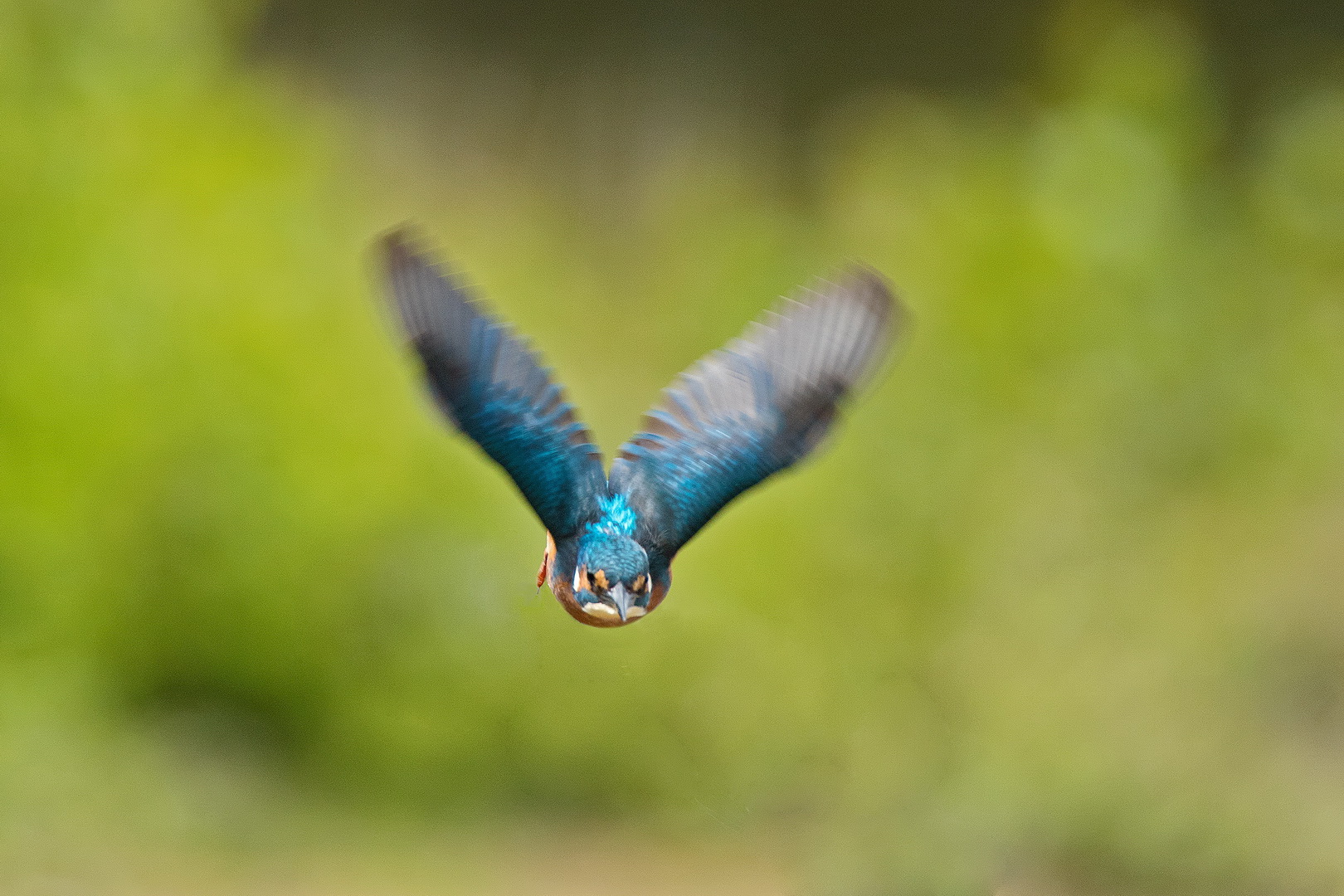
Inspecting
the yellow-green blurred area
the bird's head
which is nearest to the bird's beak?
the bird's head

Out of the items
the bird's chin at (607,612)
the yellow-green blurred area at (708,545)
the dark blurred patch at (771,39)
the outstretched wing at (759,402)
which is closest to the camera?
the bird's chin at (607,612)

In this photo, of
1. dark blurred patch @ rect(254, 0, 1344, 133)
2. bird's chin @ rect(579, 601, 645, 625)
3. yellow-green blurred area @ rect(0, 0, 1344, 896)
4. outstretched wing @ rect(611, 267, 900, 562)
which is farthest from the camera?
dark blurred patch @ rect(254, 0, 1344, 133)

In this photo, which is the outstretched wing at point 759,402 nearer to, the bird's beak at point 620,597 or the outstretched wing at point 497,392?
the outstretched wing at point 497,392

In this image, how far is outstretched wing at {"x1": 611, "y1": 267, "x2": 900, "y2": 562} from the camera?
1.58 meters

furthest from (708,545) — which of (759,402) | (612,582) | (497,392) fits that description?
(612,582)

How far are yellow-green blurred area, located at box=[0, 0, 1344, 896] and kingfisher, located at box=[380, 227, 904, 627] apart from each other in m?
1.51

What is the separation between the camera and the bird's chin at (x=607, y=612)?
133 centimetres

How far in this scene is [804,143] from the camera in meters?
5.92

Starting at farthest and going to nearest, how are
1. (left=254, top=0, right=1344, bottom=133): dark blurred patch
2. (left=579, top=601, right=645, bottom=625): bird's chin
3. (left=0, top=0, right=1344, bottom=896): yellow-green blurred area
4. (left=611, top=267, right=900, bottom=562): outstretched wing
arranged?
(left=254, top=0, right=1344, bottom=133): dark blurred patch → (left=0, top=0, right=1344, bottom=896): yellow-green blurred area → (left=611, top=267, right=900, bottom=562): outstretched wing → (left=579, top=601, right=645, bottom=625): bird's chin

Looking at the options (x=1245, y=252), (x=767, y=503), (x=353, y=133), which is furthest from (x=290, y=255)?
(x=1245, y=252)

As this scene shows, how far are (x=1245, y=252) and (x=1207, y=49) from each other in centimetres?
185

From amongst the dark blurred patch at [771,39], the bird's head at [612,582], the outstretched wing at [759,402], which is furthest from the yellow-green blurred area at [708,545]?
the bird's head at [612,582]

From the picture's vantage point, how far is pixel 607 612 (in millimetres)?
1341

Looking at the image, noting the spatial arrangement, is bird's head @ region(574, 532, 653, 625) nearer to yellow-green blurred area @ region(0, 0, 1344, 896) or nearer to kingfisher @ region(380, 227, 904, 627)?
kingfisher @ region(380, 227, 904, 627)
